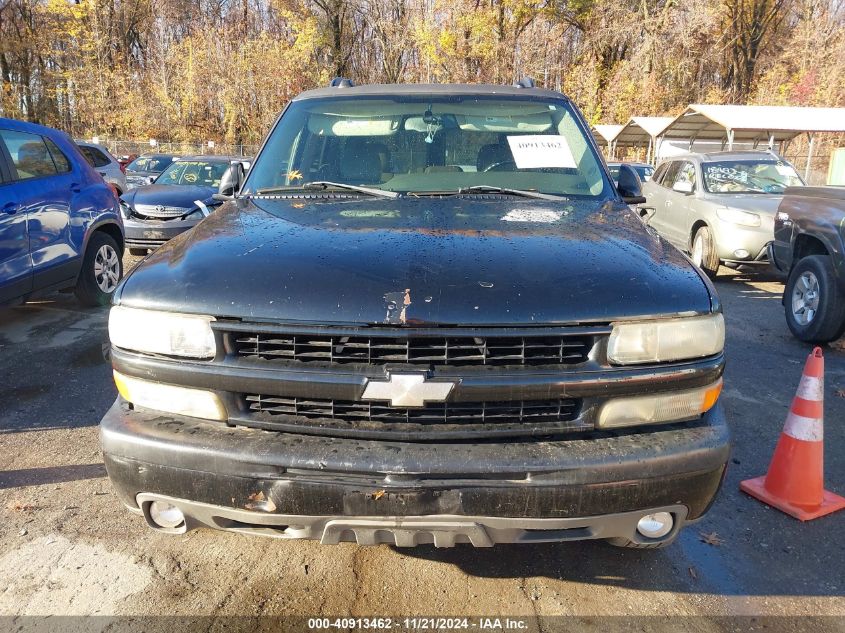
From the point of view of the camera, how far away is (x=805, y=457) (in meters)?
3.13

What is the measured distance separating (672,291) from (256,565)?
1.99m

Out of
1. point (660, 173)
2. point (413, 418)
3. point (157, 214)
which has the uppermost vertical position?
point (660, 173)

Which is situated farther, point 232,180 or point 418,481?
point 232,180

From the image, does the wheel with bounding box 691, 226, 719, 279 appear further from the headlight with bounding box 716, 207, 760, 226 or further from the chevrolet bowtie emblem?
the chevrolet bowtie emblem

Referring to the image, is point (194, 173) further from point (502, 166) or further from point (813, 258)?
point (813, 258)

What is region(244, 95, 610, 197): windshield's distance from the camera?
Answer: 3223mm

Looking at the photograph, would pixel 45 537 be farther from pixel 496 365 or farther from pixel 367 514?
pixel 496 365

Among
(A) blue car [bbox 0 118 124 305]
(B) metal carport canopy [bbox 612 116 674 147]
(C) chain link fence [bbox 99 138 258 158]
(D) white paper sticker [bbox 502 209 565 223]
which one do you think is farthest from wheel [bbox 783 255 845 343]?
(C) chain link fence [bbox 99 138 258 158]

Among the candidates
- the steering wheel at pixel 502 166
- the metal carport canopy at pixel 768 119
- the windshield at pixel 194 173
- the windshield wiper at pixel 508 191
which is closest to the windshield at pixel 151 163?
the windshield at pixel 194 173

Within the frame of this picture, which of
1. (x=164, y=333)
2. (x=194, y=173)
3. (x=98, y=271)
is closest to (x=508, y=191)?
(x=164, y=333)

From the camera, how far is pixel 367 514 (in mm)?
1996

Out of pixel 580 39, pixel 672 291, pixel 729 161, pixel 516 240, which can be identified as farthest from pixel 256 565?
pixel 580 39

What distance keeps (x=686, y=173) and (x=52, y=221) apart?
882 cm

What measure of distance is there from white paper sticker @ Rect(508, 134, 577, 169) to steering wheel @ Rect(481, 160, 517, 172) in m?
0.03
